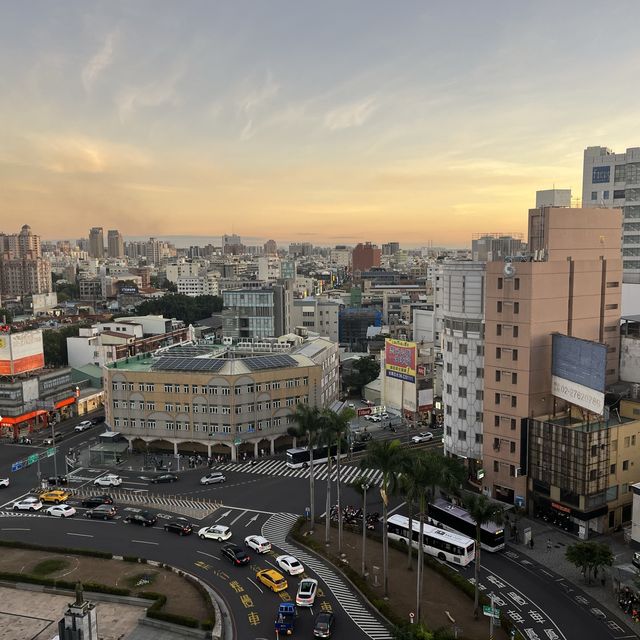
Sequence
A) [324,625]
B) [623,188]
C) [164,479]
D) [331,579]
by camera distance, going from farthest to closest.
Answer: [623,188]
[164,479]
[331,579]
[324,625]

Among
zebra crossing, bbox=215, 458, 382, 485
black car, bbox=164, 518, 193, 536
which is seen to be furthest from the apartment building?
black car, bbox=164, 518, 193, 536

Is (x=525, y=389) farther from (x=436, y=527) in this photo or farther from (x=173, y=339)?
(x=173, y=339)

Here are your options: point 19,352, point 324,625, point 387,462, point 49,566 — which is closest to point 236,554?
point 324,625

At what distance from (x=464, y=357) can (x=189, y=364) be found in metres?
37.2

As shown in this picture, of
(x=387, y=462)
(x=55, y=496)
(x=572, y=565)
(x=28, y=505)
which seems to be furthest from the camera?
(x=55, y=496)

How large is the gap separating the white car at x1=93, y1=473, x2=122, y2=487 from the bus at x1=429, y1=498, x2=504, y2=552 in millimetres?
36924

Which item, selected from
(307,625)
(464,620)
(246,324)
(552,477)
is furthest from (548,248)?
(246,324)

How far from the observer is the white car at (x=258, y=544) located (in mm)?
54125

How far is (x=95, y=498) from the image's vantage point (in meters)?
67.2

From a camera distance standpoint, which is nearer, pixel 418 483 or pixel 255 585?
pixel 418 483

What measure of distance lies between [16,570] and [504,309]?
165ft

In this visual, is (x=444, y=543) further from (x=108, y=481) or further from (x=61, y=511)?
(x=108, y=481)

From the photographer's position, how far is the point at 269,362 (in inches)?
3413

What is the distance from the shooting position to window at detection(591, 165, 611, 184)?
95425mm
